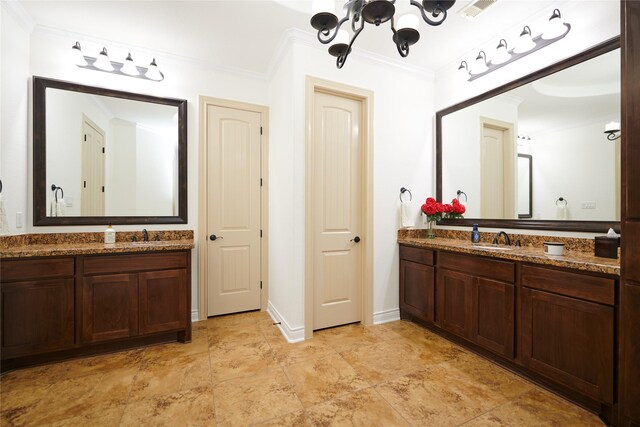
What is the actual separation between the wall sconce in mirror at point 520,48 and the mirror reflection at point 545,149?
0.27 m

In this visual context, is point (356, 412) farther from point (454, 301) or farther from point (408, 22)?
point (408, 22)

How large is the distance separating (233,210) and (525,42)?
3161 millimetres

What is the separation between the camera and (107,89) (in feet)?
8.88

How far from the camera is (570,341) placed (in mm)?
1689

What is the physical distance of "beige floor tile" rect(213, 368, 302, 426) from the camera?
5.36ft

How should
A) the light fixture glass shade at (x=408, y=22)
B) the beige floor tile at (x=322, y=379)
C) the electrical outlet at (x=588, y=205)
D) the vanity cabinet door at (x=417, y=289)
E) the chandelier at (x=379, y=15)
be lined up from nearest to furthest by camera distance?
1. the chandelier at (x=379, y=15)
2. the light fixture glass shade at (x=408, y=22)
3. the beige floor tile at (x=322, y=379)
4. the electrical outlet at (x=588, y=205)
5. the vanity cabinet door at (x=417, y=289)

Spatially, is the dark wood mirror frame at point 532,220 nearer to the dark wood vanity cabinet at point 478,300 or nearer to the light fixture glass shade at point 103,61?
the dark wood vanity cabinet at point 478,300

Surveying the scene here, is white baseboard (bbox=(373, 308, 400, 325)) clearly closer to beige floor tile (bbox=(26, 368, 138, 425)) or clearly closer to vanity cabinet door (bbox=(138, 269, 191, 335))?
vanity cabinet door (bbox=(138, 269, 191, 335))

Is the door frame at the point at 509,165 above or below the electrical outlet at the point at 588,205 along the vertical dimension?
above

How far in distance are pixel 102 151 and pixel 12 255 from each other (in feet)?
3.71

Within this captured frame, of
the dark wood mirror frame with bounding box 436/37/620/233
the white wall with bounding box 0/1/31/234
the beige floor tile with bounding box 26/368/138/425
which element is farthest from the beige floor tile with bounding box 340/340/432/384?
the white wall with bounding box 0/1/31/234

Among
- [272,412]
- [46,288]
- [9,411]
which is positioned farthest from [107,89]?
[272,412]

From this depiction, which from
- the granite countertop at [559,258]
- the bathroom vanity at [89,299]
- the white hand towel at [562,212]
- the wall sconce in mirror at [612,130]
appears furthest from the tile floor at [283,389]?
the wall sconce in mirror at [612,130]

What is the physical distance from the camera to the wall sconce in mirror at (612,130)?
1.94 metres
